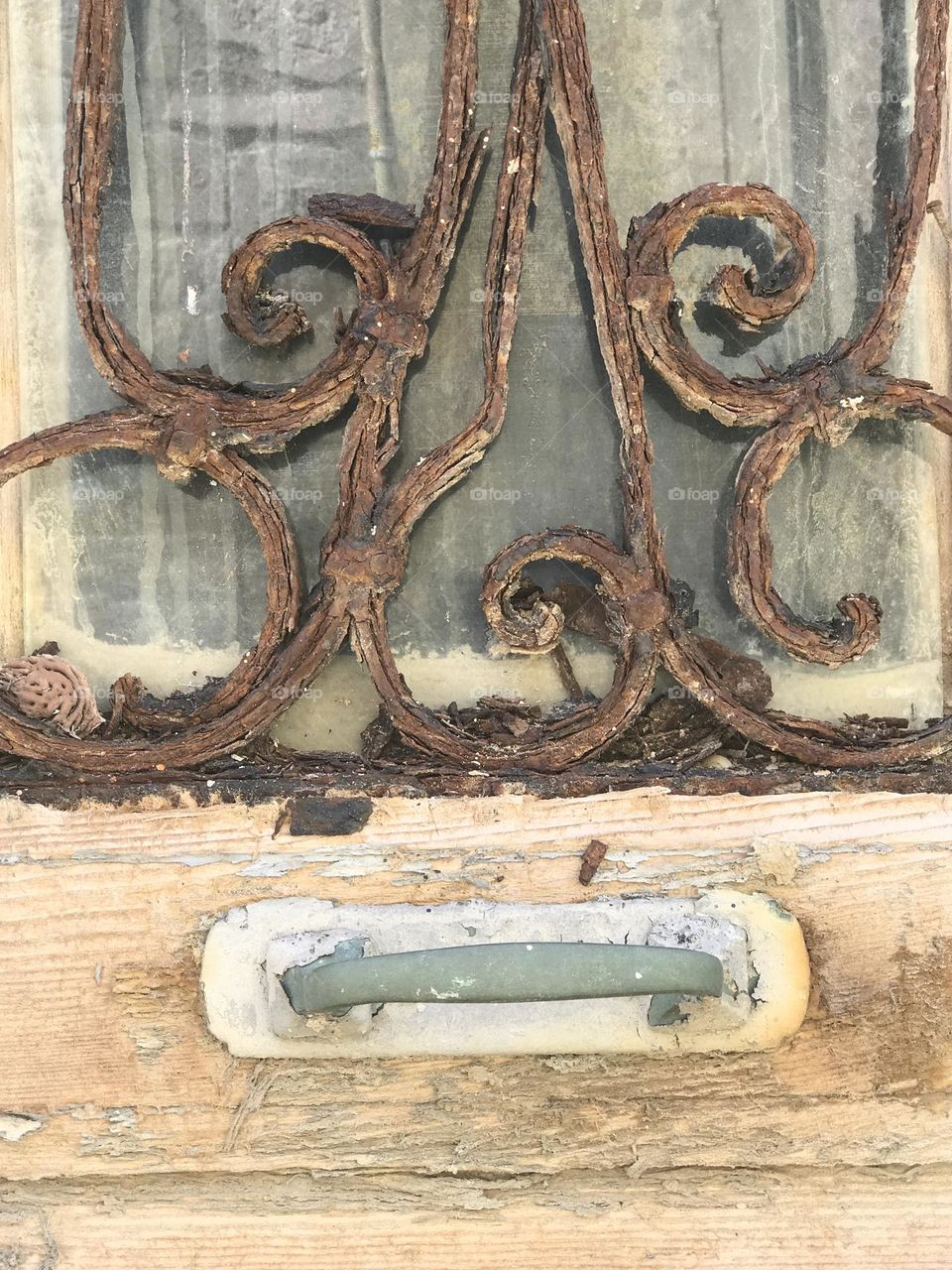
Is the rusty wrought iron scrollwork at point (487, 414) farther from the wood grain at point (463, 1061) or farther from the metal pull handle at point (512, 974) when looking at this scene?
the metal pull handle at point (512, 974)

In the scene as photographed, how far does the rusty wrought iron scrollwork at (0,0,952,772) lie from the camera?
1541 mm

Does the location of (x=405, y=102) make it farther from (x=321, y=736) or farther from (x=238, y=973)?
(x=238, y=973)

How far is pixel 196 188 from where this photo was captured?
5.50 feet

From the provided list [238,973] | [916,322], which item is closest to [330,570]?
[238,973]

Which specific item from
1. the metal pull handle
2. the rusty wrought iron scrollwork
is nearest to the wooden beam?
the metal pull handle

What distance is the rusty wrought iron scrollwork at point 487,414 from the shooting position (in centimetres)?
154

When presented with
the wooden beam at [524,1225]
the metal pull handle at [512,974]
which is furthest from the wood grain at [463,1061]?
the metal pull handle at [512,974]

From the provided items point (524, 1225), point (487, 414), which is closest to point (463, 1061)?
point (524, 1225)

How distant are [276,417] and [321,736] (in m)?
0.45

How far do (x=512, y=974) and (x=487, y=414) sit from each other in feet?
2.41

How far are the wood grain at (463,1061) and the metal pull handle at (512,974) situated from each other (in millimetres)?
211

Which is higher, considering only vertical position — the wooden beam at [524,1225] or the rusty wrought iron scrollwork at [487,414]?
the rusty wrought iron scrollwork at [487,414]

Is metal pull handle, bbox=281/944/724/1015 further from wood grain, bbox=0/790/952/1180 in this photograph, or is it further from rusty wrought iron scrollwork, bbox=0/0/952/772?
rusty wrought iron scrollwork, bbox=0/0/952/772

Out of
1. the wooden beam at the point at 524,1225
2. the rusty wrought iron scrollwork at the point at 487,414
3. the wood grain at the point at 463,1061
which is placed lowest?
the wooden beam at the point at 524,1225
